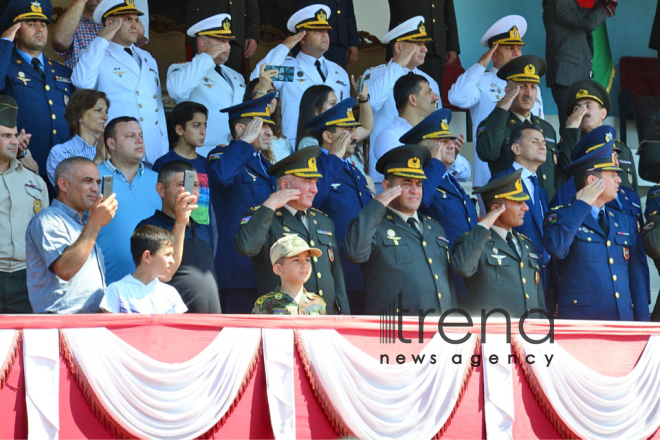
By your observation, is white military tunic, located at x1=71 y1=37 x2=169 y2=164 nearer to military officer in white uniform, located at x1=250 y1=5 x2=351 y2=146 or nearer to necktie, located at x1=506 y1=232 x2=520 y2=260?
military officer in white uniform, located at x1=250 y1=5 x2=351 y2=146

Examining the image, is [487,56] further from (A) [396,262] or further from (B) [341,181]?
(A) [396,262]

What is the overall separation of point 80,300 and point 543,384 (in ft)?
7.42

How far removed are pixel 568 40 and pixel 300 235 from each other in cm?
394

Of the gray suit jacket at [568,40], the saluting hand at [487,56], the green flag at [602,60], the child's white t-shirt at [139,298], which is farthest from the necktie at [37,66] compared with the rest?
the green flag at [602,60]

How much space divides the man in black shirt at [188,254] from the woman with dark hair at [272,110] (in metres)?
1.24

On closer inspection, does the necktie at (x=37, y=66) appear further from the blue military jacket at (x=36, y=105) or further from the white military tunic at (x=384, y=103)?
the white military tunic at (x=384, y=103)

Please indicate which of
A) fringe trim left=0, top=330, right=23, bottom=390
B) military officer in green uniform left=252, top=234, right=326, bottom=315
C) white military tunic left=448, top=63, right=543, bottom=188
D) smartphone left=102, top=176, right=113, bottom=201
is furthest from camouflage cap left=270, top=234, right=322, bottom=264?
white military tunic left=448, top=63, right=543, bottom=188

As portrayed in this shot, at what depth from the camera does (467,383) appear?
18.4ft

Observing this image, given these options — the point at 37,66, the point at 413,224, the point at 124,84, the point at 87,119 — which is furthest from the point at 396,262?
the point at 37,66

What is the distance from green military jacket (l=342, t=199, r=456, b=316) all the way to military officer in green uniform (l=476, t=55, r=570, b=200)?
4.68 feet

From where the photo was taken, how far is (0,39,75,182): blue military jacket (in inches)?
280

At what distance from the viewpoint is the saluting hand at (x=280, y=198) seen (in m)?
6.18

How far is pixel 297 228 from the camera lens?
641 centimetres

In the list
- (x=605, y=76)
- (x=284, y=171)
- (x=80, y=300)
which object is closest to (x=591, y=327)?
(x=284, y=171)
